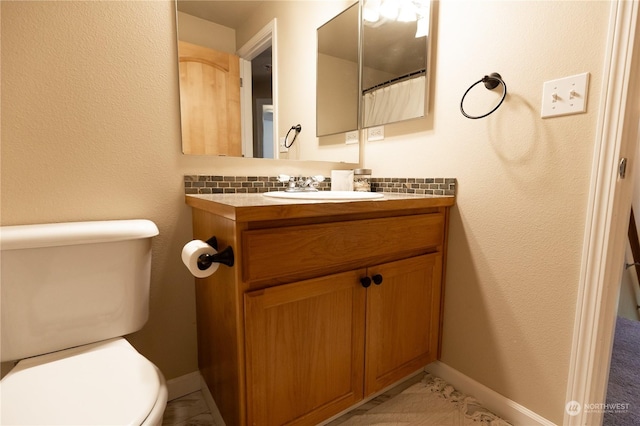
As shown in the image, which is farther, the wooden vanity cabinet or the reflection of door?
the reflection of door

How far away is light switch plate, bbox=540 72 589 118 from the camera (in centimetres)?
87

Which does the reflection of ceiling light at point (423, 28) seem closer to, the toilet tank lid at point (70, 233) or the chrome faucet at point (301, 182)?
the chrome faucet at point (301, 182)

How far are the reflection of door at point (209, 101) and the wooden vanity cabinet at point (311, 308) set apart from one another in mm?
301

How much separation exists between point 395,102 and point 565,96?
0.69m

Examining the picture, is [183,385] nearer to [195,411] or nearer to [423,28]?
[195,411]

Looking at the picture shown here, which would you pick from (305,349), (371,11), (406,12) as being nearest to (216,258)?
(305,349)

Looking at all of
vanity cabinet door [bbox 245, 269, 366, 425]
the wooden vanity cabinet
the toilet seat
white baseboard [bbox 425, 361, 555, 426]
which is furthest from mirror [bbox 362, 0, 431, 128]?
the toilet seat

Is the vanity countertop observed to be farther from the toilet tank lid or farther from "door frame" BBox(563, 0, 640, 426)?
"door frame" BBox(563, 0, 640, 426)

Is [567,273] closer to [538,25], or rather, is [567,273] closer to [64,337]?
[538,25]

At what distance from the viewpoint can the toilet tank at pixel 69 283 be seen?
777mm

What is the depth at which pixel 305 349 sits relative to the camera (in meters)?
0.92

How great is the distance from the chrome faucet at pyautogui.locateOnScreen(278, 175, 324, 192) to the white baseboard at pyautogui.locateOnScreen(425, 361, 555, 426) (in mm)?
996

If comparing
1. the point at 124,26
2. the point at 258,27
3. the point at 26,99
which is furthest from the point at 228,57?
the point at 26,99

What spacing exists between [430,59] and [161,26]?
1.06 meters
